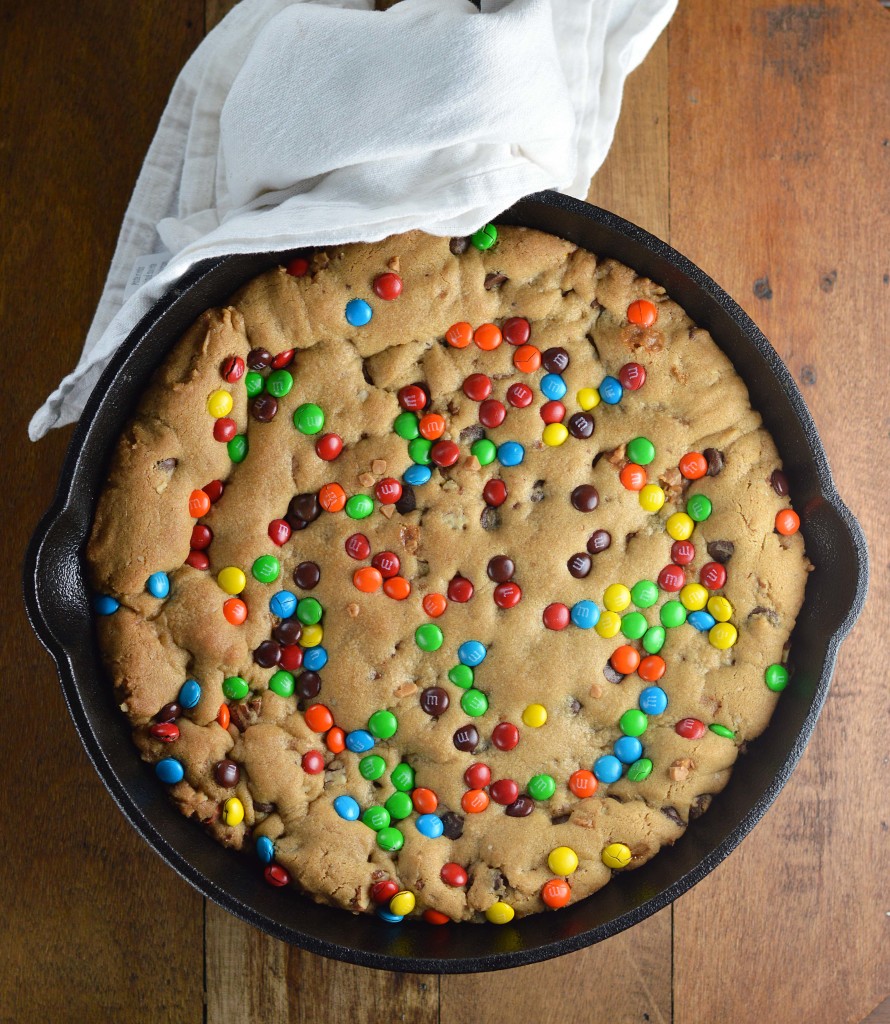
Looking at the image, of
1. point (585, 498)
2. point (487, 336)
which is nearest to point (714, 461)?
point (585, 498)

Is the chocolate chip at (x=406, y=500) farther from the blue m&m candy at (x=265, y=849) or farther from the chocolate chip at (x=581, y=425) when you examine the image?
the blue m&m candy at (x=265, y=849)

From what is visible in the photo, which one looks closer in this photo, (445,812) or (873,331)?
(445,812)

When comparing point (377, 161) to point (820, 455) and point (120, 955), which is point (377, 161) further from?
point (120, 955)

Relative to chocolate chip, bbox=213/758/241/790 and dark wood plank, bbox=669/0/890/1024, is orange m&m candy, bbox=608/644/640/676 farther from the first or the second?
chocolate chip, bbox=213/758/241/790

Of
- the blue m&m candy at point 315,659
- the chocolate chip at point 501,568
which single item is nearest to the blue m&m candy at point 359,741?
the blue m&m candy at point 315,659

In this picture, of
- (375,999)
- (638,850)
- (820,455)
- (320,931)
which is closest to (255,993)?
(375,999)
